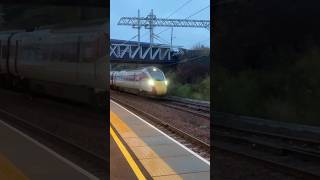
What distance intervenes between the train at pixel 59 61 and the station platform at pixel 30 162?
619 millimetres

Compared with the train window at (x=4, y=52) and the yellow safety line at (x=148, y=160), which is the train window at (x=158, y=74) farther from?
the train window at (x=4, y=52)

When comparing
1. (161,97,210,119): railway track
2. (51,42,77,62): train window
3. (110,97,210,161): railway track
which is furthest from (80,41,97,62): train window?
(110,97,210,161): railway track

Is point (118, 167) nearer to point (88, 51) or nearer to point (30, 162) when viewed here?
point (30, 162)

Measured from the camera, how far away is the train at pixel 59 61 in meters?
Result: 4.32

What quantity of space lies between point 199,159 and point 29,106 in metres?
2.03

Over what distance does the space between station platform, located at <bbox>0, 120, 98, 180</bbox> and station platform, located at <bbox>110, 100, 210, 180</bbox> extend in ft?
2.05

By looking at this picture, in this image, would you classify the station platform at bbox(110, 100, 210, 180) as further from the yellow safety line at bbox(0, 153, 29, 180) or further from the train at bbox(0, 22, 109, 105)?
the yellow safety line at bbox(0, 153, 29, 180)

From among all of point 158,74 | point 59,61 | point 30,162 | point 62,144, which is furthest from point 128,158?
point 158,74
